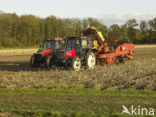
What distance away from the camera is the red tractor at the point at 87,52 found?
500 inches

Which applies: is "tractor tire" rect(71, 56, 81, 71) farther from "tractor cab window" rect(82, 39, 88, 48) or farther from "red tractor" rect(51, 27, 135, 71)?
"tractor cab window" rect(82, 39, 88, 48)

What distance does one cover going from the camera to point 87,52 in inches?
523

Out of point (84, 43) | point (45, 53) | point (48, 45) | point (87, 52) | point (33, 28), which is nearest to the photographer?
point (87, 52)

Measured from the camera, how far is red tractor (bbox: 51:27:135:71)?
1271 cm

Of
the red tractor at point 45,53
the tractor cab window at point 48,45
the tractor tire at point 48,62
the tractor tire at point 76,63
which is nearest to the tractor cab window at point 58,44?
the red tractor at point 45,53

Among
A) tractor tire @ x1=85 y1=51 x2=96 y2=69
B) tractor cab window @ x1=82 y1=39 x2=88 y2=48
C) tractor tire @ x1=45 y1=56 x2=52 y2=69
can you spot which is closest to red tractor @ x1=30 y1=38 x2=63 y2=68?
tractor tire @ x1=45 y1=56 x2=52 y2=69

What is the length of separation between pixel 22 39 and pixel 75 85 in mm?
40758

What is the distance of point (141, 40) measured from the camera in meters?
60.7

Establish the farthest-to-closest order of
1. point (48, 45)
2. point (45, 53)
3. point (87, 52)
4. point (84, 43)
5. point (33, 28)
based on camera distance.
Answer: point (33, 28) → point (48, 45) → point (45, 53) → point (84, 43) → point (87, 52)

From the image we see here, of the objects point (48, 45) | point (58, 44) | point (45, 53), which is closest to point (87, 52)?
point (58, 44)

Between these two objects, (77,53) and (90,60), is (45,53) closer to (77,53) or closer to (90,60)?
(77,53)

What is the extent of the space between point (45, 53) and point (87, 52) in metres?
2.66

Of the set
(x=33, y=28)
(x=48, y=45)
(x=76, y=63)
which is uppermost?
(x=33, y=28)

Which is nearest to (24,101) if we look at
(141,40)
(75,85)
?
(75,85)
